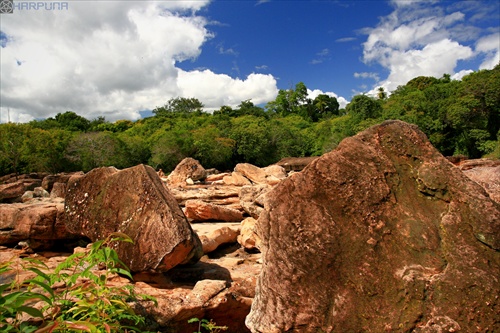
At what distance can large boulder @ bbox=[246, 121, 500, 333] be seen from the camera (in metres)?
2.63

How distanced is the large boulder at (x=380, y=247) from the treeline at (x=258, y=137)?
29656 millimetres

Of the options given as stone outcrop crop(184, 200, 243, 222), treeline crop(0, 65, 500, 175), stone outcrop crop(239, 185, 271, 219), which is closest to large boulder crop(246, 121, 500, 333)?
stone outcrop crop(239, 185, 271, 219)

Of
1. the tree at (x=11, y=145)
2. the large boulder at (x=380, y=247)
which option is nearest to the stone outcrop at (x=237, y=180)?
the large boulder at (x=380, y=247)

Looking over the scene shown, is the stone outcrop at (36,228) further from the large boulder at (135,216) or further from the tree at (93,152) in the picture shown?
the tree at (93,152)

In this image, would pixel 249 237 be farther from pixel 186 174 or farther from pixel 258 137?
pixel 258 137

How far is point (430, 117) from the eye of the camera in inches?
1409

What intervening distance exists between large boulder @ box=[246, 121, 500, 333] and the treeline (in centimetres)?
2966

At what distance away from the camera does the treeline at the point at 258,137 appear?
33.0 metres

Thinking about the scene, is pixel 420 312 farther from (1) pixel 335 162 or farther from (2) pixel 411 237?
(1) pixel 335 162

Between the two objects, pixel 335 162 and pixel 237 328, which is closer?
pixel 335 162

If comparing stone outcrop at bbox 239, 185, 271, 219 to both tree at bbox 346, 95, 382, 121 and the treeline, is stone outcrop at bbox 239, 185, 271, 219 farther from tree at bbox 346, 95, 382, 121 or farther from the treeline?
tree at bbox 346, 95, 382, 121

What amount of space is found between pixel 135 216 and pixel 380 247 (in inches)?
156

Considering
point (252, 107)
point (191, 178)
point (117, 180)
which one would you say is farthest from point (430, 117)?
point (252, 107)

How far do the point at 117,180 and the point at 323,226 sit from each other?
4248 mm
